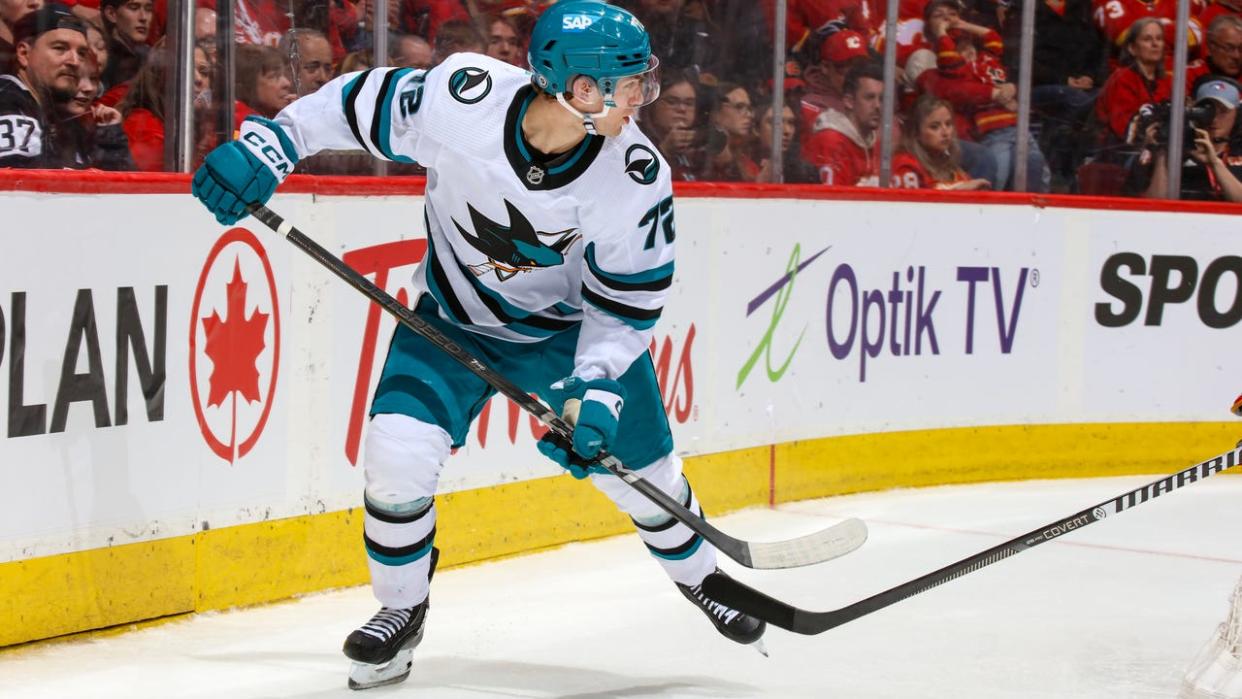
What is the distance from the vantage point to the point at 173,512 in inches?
128

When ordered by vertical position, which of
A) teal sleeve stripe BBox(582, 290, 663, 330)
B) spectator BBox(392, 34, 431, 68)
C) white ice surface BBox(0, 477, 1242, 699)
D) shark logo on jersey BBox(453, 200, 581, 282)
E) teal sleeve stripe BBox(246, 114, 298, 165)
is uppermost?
spectator BBox(392, 34, 431, 68)

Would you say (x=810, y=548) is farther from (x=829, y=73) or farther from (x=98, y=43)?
(x=829, y=73)

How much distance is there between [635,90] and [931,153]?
3057 millimetres

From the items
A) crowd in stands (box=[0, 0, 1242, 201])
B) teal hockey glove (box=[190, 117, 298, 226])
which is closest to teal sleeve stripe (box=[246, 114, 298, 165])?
teal hockey glove (box=[190, 117, 298, 226])

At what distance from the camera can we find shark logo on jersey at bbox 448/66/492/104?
9.00 feet

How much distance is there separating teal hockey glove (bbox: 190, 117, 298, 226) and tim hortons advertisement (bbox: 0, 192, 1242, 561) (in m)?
0.49

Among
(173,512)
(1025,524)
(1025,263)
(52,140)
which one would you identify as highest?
(52,140)

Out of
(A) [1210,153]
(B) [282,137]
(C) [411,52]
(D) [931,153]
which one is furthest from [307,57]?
(A) [1210,153]

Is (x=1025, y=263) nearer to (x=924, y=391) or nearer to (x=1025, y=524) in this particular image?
(x=924, y=391)

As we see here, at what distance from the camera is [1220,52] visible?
588 cm

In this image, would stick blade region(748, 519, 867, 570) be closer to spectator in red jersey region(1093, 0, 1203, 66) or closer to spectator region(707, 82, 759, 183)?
spectator region(707, 82, 759, 183)

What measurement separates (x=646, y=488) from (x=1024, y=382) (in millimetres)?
3040

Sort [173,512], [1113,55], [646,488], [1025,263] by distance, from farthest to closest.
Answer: [1113,55] < [1025,263] < [173,512] < [646,488]

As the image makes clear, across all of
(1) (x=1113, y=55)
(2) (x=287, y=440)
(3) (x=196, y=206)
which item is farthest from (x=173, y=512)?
(1) (x=1113, y=55)
